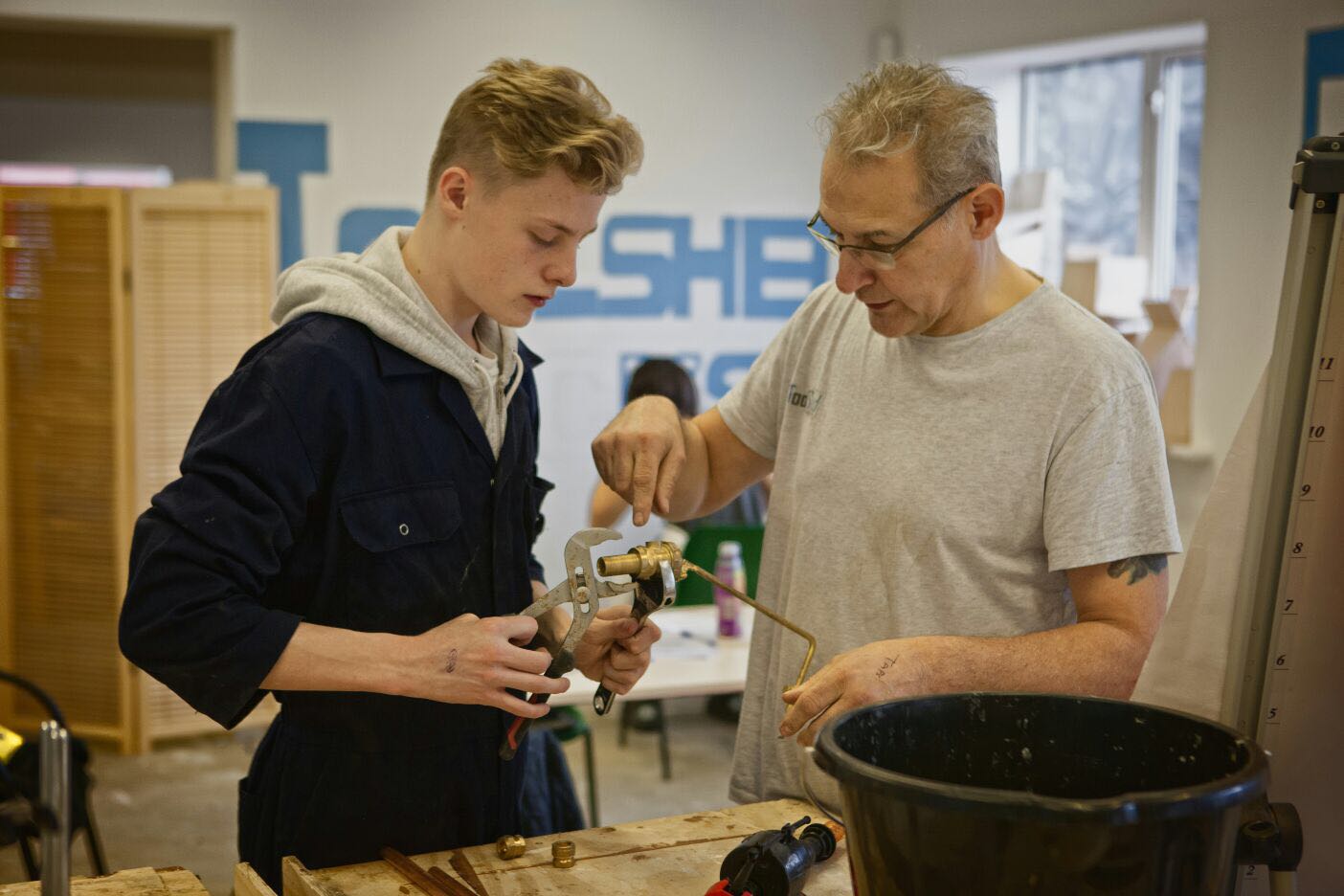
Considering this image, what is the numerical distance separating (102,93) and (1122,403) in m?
8.92

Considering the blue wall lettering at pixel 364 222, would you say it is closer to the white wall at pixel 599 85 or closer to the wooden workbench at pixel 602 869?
the white wall at pixel 599 85

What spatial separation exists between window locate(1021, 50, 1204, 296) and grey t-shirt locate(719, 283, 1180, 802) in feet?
13.2

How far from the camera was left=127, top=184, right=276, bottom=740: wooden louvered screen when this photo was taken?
5152mm

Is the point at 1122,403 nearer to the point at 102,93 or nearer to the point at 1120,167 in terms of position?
the point at 1120,167

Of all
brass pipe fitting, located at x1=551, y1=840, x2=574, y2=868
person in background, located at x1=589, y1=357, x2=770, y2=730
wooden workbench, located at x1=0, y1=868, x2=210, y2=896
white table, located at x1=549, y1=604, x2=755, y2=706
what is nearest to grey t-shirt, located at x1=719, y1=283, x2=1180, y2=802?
brass pipe fitting, located at x1=551, y1=840, x2=574, y2=868

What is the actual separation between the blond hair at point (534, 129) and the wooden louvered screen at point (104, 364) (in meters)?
3.72

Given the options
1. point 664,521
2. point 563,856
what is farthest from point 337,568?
point 664,521

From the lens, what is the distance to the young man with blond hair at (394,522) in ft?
5.07

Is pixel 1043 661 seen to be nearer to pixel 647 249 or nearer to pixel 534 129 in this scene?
pixel 534 129

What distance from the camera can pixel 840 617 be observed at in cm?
189

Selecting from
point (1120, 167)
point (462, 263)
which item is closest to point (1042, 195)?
point (1120, 167)

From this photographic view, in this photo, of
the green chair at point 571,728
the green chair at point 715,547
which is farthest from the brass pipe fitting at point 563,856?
the green chair at point 715,547

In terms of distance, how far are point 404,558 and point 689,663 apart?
1991mm

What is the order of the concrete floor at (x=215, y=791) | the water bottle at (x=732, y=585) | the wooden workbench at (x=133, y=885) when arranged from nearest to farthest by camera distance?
the wooden workbench at (x=133, y=885) → the water bottle at (x=732, y=585) → the concrete floor at (x=215, y=791)
